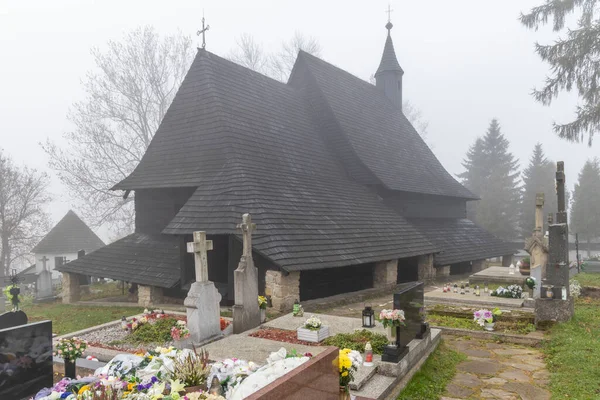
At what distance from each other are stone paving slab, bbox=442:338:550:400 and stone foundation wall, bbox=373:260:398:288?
657cm

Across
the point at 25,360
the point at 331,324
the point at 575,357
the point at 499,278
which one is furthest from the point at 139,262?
the point at 499,278

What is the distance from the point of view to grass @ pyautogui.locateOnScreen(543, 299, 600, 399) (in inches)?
233

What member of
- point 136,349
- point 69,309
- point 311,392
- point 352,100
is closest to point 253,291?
point 136,349

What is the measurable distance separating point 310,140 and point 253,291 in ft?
33.7

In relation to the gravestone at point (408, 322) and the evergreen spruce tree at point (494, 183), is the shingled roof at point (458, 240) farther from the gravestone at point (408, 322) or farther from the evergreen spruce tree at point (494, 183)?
the evergreen spruce tree at point (494, 183)

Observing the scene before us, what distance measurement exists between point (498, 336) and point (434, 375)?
9.02ft

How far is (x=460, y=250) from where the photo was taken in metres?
19.9

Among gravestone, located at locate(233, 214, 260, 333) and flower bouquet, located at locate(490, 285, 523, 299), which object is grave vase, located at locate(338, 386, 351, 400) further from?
flower bouquet, located at locate(490, 285, 523, 299)

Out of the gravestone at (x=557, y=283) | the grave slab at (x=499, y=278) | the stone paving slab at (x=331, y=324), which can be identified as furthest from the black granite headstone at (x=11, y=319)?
the grave slab at (x=499, y=278)

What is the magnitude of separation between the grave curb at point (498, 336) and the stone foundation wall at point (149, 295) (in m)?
8.49

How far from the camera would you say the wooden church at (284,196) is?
12.5m

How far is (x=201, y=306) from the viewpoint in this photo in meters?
8.04

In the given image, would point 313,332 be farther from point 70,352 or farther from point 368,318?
point 70,352

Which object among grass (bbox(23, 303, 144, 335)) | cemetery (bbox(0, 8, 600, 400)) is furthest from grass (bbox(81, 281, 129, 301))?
grass (bbox(23, 303, 144, 335))
